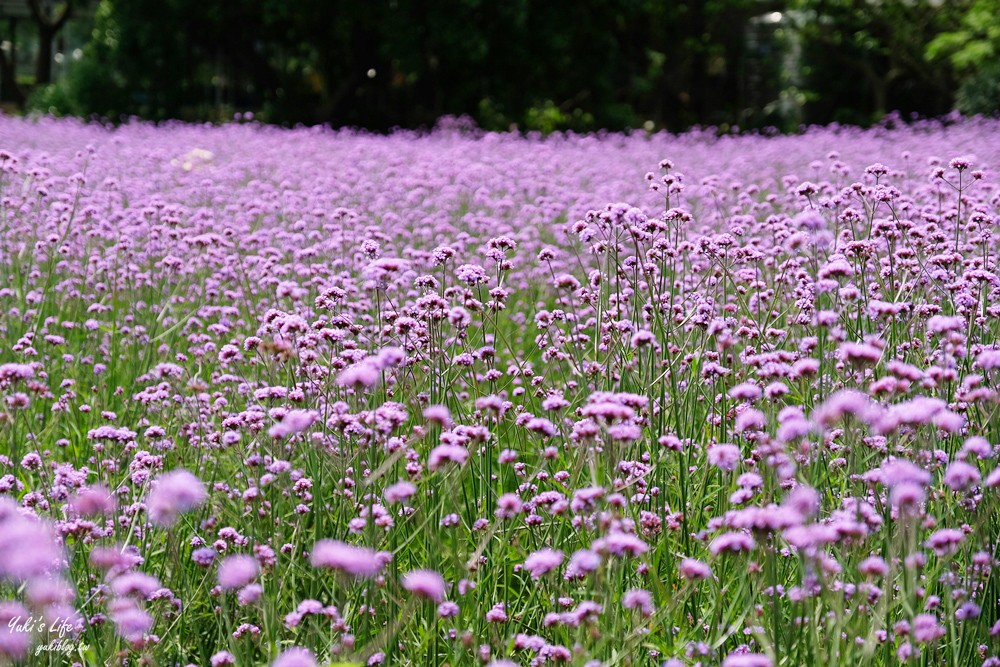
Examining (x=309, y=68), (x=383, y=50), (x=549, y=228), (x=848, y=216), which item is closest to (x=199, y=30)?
(x=309, y=68)

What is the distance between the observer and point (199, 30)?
22.5 meters

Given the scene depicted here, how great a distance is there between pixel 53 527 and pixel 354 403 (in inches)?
32.2

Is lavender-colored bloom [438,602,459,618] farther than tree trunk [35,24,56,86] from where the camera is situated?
No

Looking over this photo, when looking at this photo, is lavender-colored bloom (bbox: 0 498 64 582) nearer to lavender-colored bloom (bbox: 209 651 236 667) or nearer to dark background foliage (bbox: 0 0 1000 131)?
lavender-colored bloom (bbox: 209 651 236 667)

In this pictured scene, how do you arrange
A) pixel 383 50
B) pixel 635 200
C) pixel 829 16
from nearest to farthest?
pixel 635 200 < pixel 383 50 < pixel 829 16

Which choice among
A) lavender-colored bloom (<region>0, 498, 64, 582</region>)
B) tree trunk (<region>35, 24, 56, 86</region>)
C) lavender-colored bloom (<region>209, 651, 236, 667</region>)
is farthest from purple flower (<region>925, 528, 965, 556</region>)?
tree trunk (<region>35, 24, 56, 86</region>)

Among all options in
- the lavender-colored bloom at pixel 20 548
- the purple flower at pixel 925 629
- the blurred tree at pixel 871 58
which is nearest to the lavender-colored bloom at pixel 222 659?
the lavender-colored bloom at pixel 20 548

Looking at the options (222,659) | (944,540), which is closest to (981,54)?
(944,540)

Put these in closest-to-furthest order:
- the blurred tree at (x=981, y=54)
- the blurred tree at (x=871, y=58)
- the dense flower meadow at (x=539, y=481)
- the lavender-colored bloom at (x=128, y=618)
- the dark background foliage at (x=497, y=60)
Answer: the lavender-colored bloom at (x=128, y=618) < the dense flower meadow at (x=539, y=481) < the blurred tree at (x=981, y=54) < the dark background foliage at (x=497, y=60) < the blurred tree at (x=871, y=58)

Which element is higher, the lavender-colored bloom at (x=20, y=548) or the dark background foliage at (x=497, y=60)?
the dark background foliage at (x=497, y=60)

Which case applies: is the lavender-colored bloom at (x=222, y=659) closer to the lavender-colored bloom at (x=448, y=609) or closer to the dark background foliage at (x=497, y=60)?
the lavender-colored bloom at (x=448, y=609)

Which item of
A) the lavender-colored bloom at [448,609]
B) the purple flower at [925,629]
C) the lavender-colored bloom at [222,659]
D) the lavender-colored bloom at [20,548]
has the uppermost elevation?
the lavender-colored bloom at [20,548]

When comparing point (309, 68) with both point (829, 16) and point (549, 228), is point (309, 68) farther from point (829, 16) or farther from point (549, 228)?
point (549, 228)

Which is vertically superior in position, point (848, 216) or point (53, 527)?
point (848, 216)
